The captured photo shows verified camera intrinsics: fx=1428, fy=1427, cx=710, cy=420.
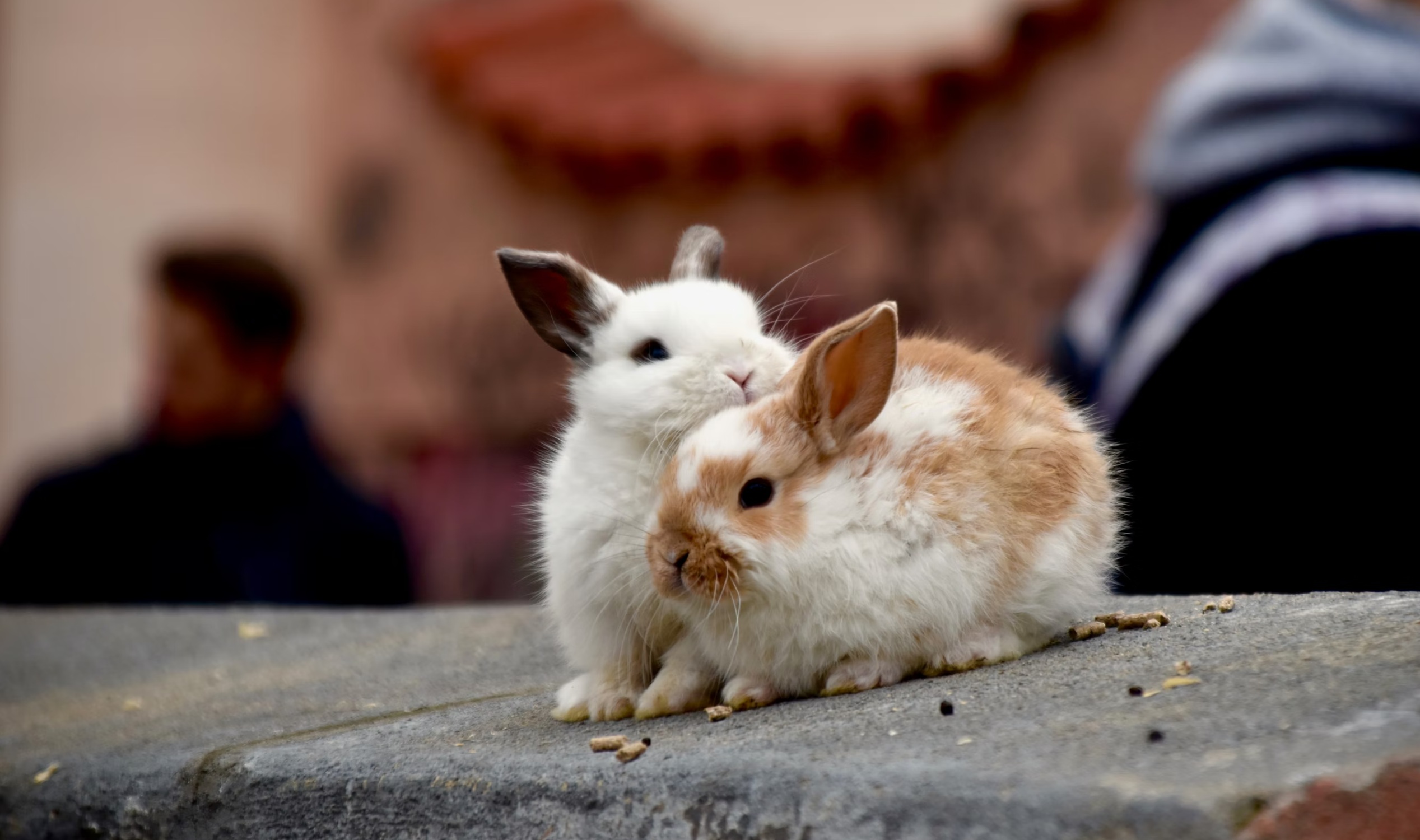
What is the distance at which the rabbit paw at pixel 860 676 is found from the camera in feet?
6.89

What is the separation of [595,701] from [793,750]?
0.55 meters

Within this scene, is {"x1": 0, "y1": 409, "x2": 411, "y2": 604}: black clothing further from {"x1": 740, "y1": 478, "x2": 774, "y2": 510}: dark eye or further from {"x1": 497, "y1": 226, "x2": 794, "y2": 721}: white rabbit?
{"x1": 740, "y1": 478, "x2": 774, "y2": 510}: dark eye

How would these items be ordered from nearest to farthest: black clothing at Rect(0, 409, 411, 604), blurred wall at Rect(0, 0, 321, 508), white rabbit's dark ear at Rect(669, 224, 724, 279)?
white rabbit's dark ear at Rect(669, 224, 724, 279), black clothing at Rect(0, 409, 411, 604), blurred wall at Rect(0, 0, 321, 508)

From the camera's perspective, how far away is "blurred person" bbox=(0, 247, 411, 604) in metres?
5.30

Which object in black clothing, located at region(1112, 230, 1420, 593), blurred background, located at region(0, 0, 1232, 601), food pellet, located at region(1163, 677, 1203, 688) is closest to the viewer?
food pellet, located at region(1163, 677, 1203, 688)

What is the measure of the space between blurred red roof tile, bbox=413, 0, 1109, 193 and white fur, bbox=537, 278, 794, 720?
3.51 meters

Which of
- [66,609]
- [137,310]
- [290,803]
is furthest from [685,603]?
[137,310]

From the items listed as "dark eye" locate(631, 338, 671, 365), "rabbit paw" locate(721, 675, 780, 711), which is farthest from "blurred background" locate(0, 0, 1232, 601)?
"rabbit paw" locate(721, 675, 780, 711)

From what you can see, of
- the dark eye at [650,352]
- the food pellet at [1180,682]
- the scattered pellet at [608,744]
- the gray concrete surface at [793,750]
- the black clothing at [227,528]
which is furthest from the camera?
the black clothing at [227,528]

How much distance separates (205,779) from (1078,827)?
1.50 meters

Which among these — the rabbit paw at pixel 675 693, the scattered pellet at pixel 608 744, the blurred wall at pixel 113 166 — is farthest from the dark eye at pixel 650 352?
the blurred wall at pixel 113 166

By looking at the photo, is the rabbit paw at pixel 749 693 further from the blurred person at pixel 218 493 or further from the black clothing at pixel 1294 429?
the blurred person at pixel 218 493

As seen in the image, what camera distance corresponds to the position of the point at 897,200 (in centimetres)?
577

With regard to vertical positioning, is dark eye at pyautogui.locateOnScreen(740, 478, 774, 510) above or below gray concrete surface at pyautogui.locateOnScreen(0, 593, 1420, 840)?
above
